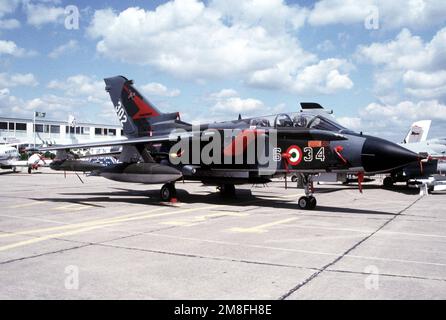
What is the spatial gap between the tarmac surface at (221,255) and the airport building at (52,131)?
222 feet

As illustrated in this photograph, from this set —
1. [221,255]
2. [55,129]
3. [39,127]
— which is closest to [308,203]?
[221,255]

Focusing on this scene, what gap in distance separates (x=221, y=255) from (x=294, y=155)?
19.0 feet

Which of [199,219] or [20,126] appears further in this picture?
[20,126]

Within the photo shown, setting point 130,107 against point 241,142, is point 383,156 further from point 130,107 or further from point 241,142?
point 130,107

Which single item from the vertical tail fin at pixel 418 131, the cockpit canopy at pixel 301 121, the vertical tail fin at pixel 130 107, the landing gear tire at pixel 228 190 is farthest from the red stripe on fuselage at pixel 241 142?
the vertical tail fin at pixel 418 131

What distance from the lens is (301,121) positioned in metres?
10.9

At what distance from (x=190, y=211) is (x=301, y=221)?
3.40 meters

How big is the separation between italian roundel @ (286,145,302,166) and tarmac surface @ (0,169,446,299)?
4.80 ft

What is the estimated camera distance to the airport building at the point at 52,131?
256 feet

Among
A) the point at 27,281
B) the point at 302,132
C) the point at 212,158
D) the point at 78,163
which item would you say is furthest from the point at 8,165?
the point at 27,281

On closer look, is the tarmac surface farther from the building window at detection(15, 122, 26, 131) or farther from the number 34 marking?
the building window at detection(15, 122, 26, 131)

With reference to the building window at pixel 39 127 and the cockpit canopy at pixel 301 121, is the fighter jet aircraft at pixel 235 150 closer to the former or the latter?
the cockpit canopy at pixel 301 121
